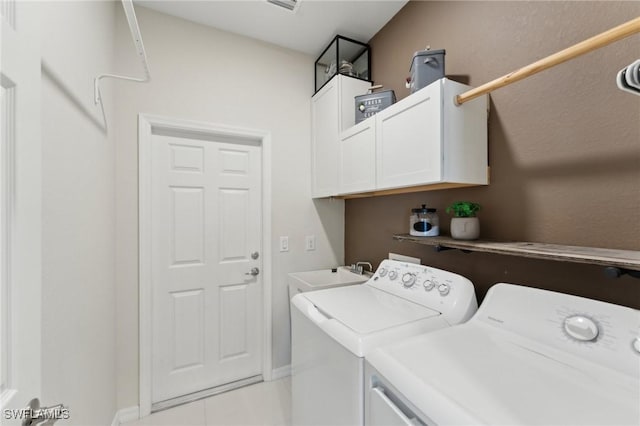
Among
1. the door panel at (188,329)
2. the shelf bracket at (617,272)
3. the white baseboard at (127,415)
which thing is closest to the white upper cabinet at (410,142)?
the shelf bracket at (617,272)

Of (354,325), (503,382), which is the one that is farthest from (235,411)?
(503,382)

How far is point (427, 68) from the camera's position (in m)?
1.43

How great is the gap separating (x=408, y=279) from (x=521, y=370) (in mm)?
680

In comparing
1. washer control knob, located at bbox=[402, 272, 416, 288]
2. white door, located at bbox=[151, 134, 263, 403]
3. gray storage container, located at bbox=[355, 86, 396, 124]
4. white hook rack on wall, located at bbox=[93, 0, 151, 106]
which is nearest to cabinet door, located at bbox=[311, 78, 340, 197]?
gray storage container, located at bbox=[355, 86, 396, 124]

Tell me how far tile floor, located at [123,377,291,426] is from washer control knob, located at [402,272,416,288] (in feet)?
4.08

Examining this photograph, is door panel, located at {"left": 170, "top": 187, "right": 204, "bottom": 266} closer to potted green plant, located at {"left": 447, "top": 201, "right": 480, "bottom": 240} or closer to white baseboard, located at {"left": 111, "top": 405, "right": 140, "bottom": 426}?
white baseboard, located at {"left": 111, "top": 405, "right": 140, "bottom": 426}

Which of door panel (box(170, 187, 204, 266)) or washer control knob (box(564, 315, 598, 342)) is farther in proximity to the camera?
door panel (box(170, 187, 204, 266))

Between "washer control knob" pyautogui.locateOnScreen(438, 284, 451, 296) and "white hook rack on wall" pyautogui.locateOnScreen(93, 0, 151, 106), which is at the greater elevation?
"white hook rack on wall" pyautogui.locateOnScreen(93, 0, 151, 106)

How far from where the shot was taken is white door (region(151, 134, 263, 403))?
→ 197 cm

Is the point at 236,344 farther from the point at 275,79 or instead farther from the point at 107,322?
the point at 275,79

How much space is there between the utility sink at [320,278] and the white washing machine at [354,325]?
51 centimetres

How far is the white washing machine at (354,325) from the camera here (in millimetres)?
1000

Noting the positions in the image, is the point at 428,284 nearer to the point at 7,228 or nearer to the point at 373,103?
the point at 373,103

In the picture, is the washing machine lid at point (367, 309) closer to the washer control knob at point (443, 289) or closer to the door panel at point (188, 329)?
the washer control knob at point (443, 289)
